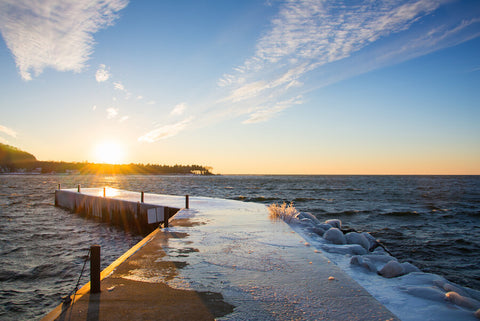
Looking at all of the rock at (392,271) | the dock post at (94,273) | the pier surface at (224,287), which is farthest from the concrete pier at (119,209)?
the rock at (392,271)

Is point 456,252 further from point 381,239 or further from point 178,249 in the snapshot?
point 178,249

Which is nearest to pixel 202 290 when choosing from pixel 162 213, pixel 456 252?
pixel 162 213

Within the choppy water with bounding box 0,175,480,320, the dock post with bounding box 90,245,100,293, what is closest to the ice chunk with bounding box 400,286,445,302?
the dock post with bounding box 90,245,100,293

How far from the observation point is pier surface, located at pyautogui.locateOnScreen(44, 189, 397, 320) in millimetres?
3889

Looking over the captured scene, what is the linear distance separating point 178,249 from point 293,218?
6.45 m

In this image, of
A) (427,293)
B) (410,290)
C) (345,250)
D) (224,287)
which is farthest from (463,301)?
(224,287)

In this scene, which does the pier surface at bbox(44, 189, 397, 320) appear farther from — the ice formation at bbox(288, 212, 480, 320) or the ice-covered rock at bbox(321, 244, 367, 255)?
the ice-covered rock at bbox(321, 244, 367, 255)

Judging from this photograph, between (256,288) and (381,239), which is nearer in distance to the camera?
(256,288)

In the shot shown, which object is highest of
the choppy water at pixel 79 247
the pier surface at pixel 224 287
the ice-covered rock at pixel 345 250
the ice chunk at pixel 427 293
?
the pier surface at pixel 224 287

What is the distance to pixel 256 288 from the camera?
4.77 m

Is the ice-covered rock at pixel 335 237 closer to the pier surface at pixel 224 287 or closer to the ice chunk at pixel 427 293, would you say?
the pier surface at pixel 224 287

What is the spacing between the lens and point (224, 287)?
4.78 metres

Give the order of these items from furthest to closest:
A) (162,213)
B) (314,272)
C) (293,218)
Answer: (293,218) < (162,213) < (314,272)

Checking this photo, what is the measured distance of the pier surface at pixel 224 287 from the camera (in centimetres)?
389
